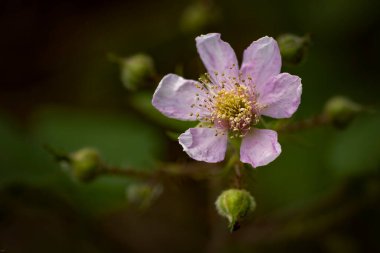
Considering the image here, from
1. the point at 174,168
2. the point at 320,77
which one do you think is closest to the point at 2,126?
the point at 174,168

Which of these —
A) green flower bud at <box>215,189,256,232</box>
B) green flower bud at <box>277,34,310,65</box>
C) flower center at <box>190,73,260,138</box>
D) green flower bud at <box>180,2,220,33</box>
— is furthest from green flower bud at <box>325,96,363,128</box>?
green flower bud at <box>180,2,220,33</box>

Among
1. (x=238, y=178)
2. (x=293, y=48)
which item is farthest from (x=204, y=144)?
(x=293, y=48)

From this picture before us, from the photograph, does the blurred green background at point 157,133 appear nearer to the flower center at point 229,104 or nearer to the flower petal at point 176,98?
the flower center at point 229,104

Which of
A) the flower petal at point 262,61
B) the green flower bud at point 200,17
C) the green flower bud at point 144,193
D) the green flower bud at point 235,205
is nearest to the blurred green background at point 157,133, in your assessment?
the green flower bud at point 200,17

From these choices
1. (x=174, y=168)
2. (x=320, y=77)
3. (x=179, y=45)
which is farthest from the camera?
(x=179, y=45)

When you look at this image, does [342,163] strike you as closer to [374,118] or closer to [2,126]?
[374,118]

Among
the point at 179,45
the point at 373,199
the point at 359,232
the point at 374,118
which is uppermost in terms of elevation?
the point at 179,45
